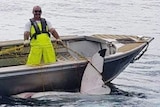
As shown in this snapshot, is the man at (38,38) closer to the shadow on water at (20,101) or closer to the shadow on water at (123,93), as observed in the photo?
the shadow on water at (20,101)

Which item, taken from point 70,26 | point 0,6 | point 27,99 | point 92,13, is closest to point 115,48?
point 27,99

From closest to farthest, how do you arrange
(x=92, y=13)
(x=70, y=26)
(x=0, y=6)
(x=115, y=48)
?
1. (x=115, y=48)
2. (x=70, y=26)
3. (x=92, y=13)
4. (x=0, y=6)

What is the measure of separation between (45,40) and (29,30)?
394 millimetres

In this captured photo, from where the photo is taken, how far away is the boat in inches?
404

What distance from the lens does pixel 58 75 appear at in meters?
10.6

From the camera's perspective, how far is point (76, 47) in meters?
12.6

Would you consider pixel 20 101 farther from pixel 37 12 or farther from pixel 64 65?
pixel 37 12

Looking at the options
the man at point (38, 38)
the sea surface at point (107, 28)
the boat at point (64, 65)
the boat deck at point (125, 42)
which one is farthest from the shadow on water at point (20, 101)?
the boat deck at point (125, 42)

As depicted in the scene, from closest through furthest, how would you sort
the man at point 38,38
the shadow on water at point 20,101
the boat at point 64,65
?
the boat at point 64,65 < the shadow on water at point 20,101 < the man at point 38,38

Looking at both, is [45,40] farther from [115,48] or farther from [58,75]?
[115,48]

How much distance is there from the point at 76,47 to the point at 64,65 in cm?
217

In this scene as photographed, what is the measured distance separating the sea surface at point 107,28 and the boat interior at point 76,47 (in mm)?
1013

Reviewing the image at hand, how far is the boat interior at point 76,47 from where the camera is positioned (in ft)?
38.2

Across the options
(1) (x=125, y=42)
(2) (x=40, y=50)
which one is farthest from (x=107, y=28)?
(2) (x=40, y=50)
